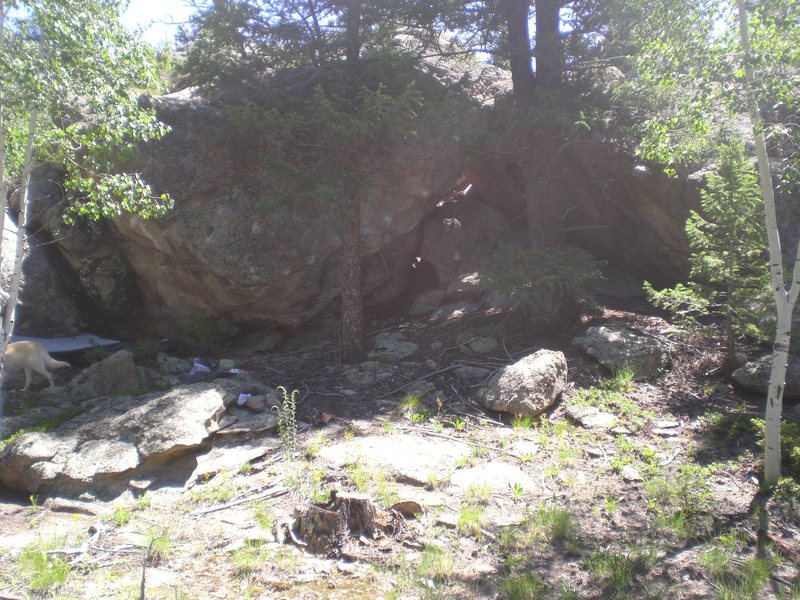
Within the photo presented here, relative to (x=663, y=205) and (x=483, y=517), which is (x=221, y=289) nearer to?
(x=483, y=517)

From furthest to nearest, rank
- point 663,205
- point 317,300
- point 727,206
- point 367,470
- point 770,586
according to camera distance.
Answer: point 317,300 → point 663,205 → point 727,206 → point 367,470 → point 770,586

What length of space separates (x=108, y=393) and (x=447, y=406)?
14.5 feet

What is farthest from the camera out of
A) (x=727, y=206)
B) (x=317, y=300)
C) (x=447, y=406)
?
(x=317, y=300)

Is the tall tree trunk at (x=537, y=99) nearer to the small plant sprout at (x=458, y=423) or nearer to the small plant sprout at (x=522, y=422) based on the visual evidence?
the small plant sprout at (x=522, y=422)

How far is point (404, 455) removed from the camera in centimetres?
636

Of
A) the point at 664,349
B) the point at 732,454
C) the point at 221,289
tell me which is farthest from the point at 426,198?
the point at 732,454

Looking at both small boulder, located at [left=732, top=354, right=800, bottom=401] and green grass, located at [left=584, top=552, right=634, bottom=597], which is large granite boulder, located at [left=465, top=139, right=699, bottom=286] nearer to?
small boulder, located at [left=732, top=354, right=800, bottom=401]

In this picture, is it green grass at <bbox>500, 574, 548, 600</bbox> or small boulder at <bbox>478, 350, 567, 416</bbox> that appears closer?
green grass at <bbox>500, 574, 548, 600</bbox>

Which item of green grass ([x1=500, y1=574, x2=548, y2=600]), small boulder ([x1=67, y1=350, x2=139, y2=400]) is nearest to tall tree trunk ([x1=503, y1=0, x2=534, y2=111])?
small boulder ([x1=67, y1=350, x2=139, y2=400])

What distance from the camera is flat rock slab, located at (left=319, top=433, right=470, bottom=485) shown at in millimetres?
6004

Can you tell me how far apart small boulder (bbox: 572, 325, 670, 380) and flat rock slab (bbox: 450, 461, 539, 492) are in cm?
251

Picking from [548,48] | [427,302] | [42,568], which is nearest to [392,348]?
[427,302]

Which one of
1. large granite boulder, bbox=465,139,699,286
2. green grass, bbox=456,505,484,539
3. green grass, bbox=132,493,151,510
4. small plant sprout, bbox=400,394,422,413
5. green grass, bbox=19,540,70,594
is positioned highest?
large granite boulder, bbox=465,139,699,286

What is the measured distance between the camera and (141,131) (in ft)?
20.2
